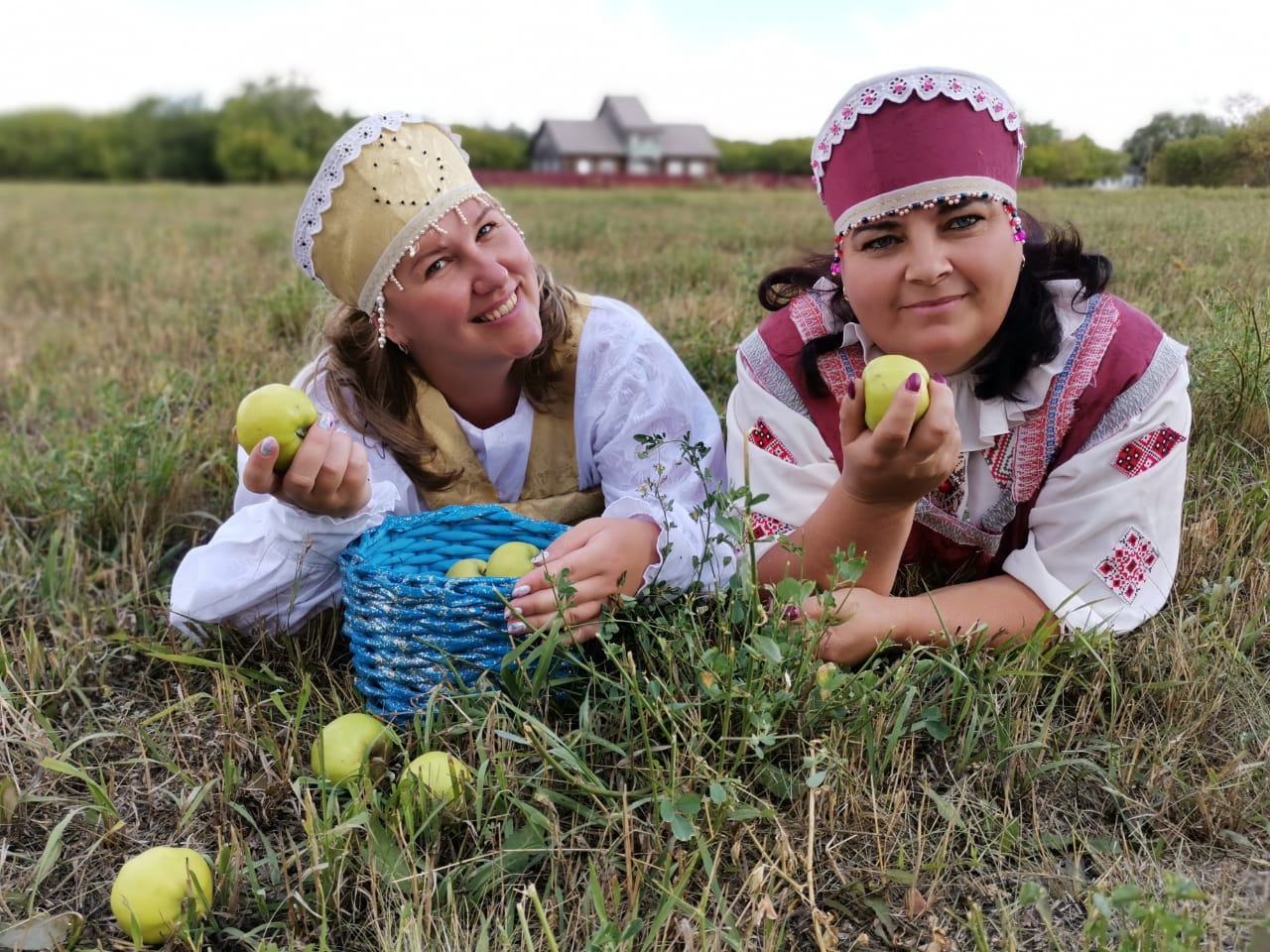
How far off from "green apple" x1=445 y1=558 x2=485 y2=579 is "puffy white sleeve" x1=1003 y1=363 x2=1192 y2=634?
1240 millimetres

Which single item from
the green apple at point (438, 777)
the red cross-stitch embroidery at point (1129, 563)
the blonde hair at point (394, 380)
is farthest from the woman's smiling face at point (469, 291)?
the red cross-stitch embroidery at point (1129, 563)

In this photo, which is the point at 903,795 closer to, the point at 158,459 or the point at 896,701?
the point at 896,701

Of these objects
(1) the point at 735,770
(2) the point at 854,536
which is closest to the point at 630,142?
(2) the point at 854,536

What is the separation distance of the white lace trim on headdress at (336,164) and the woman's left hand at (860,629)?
4.96 ft

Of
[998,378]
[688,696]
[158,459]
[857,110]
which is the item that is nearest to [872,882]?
[688,696]

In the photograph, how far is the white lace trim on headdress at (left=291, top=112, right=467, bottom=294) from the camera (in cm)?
237

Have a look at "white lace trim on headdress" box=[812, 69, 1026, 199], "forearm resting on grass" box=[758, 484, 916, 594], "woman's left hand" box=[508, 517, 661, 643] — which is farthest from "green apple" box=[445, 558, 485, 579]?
"white lace trim on headdress" box=[812, 69, 1026, 199]

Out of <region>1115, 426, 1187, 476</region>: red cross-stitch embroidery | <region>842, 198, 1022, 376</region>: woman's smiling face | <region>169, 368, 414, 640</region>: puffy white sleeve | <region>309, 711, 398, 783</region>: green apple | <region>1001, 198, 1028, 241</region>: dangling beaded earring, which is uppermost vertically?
<region>1001, 198, 1028, 241</region>: dangling beaded earring

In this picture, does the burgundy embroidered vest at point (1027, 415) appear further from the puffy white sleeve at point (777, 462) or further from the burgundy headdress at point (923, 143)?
the burgundy headdress at point (923, 143)

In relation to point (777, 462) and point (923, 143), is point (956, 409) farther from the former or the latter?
point (923, 143)

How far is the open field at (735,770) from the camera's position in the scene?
5.23ft

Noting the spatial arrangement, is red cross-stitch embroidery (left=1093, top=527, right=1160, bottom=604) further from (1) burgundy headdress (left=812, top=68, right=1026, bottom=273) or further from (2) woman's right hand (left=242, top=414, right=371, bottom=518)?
(2) woman's right hand (left=242, top=414, right=371, bottom=518)

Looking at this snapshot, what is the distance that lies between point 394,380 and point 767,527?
1111 mm

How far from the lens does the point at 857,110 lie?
197cm
